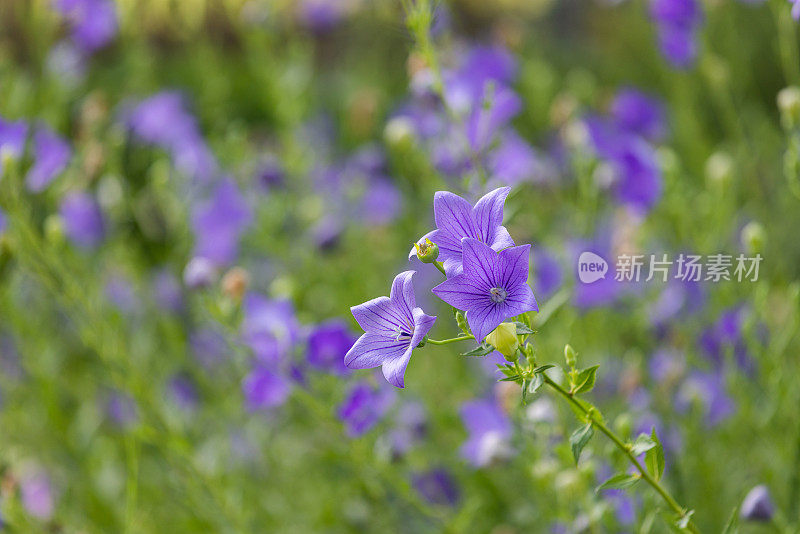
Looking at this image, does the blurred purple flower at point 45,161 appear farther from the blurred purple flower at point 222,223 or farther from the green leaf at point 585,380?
the green leaf at point 585,380

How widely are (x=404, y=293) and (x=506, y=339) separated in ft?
0.36

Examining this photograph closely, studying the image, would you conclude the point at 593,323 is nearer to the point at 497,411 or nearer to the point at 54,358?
the point at 497,411

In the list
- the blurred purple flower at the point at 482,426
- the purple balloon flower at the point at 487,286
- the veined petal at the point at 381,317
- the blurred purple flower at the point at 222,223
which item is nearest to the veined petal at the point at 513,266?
the purple balloon flower at the point at 487,286

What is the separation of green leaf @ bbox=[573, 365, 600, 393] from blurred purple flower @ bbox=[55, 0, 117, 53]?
2.09 metres

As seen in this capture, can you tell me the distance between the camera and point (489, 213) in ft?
2.72

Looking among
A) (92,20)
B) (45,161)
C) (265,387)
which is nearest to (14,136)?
(45,161)

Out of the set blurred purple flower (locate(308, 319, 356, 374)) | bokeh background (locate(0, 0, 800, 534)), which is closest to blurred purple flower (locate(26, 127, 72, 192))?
bokeh background (locate(0, 0, 800, 534))

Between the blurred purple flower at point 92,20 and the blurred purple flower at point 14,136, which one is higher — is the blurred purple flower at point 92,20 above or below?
above

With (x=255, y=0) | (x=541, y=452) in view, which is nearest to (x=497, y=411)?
(x=541, y=452)

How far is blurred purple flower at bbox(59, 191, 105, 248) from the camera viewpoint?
2.31 meters

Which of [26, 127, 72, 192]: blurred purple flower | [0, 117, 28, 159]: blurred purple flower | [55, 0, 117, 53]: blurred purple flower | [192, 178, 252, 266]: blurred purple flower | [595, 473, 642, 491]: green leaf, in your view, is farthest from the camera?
[55, 0, 117, 53]: blurred purple flower

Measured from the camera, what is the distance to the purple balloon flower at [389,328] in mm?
807

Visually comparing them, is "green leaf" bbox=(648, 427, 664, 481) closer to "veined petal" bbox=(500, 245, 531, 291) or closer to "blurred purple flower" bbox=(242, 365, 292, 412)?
"veined petal" bbox=(500, 245, 531, 291)

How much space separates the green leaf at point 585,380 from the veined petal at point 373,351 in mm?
181
